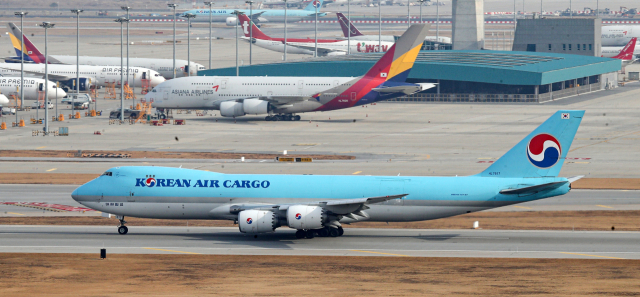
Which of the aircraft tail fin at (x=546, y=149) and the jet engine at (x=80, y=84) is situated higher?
the jet engine at (x=80, y=84)

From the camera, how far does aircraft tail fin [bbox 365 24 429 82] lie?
10556 centimetres

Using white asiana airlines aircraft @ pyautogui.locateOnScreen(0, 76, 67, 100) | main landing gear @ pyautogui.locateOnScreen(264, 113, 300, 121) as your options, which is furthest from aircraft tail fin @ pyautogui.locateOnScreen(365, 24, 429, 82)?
white asiana airlines aircraft @ pyautogui.locateOnScreen(0, 76, 67, 100)

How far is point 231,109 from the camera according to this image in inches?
4377

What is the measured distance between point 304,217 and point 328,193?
246cm

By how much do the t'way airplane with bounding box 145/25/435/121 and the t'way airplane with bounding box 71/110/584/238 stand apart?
6076 cm

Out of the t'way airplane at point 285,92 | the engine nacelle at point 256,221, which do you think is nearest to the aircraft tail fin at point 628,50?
the t'way airplane at point 285,92

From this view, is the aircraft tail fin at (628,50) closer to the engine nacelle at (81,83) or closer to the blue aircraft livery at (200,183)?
the engine nacelle at (81,83)

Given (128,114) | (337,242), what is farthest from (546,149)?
(128,114)

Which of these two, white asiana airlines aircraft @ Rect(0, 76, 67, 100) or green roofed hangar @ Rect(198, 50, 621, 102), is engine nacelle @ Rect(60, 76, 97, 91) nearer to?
white asiana airlines aircraft @ Rect(0, 76, 67, 100)

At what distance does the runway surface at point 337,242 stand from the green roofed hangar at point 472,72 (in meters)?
91.5

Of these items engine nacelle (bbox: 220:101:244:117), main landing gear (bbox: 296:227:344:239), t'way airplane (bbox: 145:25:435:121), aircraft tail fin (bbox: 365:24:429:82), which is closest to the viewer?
main landing gear (bbox: 296:227:344:239)

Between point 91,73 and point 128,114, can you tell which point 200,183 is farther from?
point 91,73

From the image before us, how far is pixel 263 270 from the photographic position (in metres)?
40.2

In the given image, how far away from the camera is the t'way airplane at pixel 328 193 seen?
1818 inches
